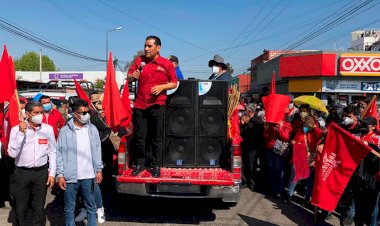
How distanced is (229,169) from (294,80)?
23766 millimetres

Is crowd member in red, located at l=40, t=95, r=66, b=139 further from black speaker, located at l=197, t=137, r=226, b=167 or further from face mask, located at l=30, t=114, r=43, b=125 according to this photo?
black speaker, located at l=197, t=137, r=226, b=167

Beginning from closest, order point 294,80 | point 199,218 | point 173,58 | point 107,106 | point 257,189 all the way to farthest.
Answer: point 107,106 → point 199,218 → point 173,58 → point 257,189 → point 294,80

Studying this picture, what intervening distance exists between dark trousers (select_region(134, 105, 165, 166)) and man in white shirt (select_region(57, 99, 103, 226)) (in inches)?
38.9

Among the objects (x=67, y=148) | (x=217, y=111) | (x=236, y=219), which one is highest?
(x=217, y=111)

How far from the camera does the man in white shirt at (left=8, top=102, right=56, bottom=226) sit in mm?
4914

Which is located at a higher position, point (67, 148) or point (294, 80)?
point (294, 80)

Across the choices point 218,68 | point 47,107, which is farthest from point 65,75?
point 218,68

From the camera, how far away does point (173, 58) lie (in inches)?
292

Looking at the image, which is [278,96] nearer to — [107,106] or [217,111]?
[217,111]

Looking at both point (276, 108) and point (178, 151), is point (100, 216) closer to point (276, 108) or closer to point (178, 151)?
point (178, 151)

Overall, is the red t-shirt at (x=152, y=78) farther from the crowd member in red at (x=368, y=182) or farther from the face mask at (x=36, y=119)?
the crowd member in red at (x=368, y=182)

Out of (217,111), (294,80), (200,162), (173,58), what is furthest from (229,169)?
(294,80)

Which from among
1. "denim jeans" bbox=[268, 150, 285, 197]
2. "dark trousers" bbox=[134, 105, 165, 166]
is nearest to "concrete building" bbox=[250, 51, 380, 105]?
A: "denim jeans" bbox=[268, 150, 285, 197]

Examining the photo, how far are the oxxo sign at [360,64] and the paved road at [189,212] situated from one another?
21.1 m
